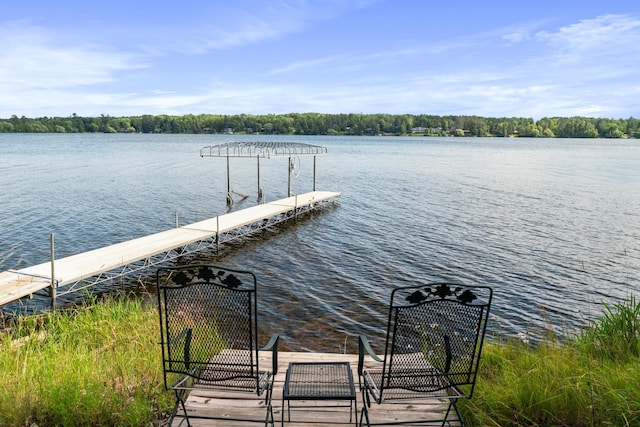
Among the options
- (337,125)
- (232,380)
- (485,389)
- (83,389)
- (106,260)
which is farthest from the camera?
(337,125)

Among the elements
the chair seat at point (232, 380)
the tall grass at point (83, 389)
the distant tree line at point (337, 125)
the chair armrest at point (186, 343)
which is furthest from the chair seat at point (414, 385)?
the distant tree line at point (337, 125)

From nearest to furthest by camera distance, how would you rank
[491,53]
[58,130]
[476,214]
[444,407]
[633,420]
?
1. [633,420]
2. [444,407]
3. [476,214]
4. [491,53]
5. [58,130]

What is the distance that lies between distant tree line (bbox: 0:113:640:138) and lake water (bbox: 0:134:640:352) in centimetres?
8951

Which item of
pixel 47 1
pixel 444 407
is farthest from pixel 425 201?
pixel 444 407

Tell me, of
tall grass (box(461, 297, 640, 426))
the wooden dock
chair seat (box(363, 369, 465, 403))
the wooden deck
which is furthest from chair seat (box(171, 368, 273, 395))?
the wooden dock

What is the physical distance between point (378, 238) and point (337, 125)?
118 m

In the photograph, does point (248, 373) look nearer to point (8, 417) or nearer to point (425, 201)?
point (8, 417)

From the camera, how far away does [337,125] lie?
132 m

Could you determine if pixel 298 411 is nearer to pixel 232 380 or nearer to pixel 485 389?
pixel 232 380

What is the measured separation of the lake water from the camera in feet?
35.8

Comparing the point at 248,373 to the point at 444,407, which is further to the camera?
the point at 444,407

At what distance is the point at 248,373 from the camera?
323 cm

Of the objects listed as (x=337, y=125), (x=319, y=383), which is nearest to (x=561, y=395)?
(x=319, y=383)

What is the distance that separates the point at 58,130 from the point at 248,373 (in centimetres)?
15275
